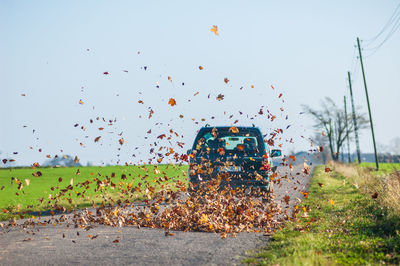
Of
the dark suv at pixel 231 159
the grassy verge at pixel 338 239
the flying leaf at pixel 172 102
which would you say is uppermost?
the flying leaf at pixel 172 102

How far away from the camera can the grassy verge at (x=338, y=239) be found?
→ 555cm

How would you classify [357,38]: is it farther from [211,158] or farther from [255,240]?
[255,240]

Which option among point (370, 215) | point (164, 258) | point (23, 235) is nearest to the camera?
point (164, 258)

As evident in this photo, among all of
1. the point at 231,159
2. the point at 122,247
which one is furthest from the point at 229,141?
the point at 122,247

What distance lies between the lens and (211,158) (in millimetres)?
10320

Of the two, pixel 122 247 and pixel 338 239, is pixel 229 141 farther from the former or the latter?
A: pixel 122 247

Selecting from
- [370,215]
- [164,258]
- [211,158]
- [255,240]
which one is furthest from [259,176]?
[164,258]

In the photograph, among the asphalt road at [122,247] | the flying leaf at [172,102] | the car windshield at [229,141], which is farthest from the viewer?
the car windshield at [229,141]

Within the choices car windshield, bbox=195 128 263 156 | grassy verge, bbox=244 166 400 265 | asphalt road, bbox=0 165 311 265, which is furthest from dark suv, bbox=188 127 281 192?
asphalt road, bbox=0 165 311 265

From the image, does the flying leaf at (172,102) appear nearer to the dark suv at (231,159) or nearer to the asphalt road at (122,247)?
the dark suv at (231,159)

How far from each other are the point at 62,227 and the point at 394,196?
7205mm

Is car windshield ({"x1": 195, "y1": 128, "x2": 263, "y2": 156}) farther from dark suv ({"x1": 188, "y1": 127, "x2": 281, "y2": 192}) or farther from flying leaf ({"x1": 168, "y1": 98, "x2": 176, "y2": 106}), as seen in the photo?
flying leaf ({"x1": 168, "y1": 98, "x2": 176, "y2": 106})

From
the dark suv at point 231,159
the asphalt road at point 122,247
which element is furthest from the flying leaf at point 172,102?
the asphalt road at point 122,247

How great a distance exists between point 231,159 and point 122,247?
14.7 ft
